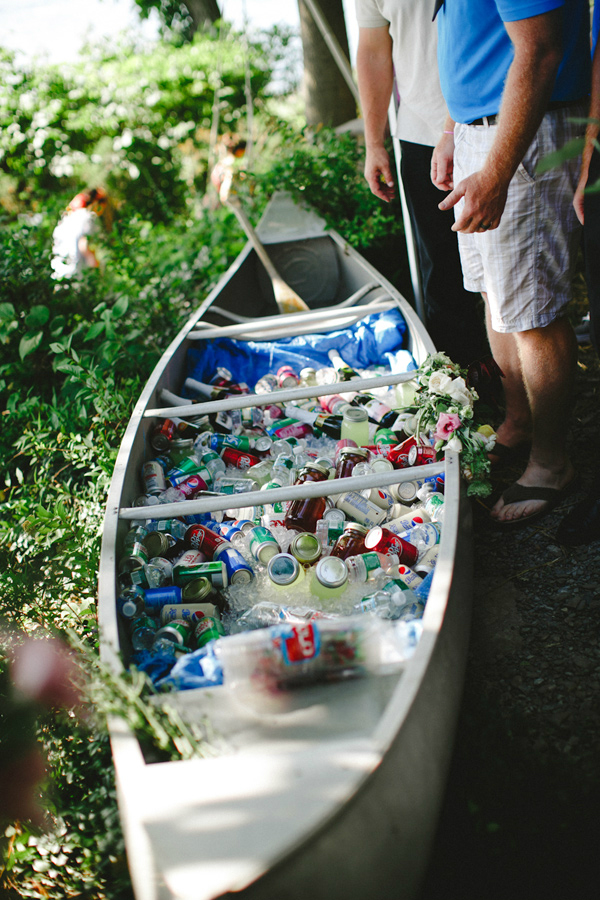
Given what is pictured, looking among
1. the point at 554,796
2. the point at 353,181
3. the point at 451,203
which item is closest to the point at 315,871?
the point at 554,796

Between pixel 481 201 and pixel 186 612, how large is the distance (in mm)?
1551

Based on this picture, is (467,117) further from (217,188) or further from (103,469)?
(217,188)

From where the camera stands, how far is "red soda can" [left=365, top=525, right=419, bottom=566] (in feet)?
6.54

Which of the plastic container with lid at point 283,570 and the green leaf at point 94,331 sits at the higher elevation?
the green leaf at point 94,331

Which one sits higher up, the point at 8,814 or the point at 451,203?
the point at 451,203

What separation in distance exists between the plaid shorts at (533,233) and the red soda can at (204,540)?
1278 millimetres

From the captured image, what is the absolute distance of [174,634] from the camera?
172cm

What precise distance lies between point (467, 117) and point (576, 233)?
55 cm

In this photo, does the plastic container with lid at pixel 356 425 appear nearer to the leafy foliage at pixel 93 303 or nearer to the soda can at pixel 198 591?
the soda can at pixel 198 591

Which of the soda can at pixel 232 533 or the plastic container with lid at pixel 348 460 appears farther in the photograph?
the plastic container with lid at pixel 348 460

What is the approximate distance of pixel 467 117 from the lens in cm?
214

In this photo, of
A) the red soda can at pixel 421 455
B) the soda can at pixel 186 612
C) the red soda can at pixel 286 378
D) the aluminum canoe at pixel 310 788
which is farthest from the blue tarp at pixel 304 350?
the aluminum canoe at pixel 310 788

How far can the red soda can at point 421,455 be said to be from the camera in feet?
7.28

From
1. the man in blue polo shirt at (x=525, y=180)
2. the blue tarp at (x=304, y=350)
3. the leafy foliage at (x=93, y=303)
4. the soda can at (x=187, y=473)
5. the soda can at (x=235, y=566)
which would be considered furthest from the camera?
the blue tarp at (x=304, y=350)
